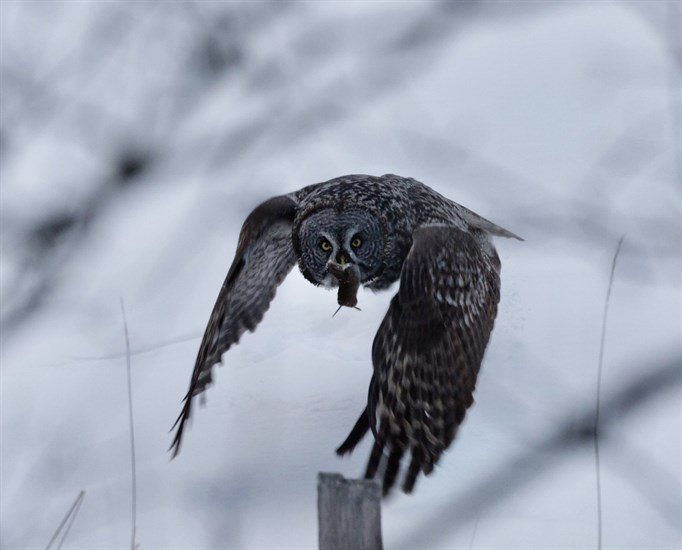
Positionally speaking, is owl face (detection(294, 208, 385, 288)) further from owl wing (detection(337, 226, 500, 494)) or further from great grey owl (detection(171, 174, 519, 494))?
owl wing (detection(337, 226, 500, 494))

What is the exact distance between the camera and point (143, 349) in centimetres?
461

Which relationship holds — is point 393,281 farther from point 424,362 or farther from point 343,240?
point 424,362

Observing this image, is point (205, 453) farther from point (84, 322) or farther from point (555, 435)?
point (555, 435)

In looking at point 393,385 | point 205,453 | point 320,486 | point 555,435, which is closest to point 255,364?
point 205,453

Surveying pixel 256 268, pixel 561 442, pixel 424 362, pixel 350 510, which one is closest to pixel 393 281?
pixel 256 268

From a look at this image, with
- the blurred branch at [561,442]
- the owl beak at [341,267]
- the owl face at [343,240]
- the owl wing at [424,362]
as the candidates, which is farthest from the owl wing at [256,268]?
the blurred branch at [561,442]

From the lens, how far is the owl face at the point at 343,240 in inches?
Result: 203

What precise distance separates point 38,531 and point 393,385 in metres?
1.65

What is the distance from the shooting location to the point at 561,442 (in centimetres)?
111

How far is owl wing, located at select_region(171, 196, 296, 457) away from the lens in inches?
200

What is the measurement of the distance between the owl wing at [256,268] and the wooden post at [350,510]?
279 centimetres

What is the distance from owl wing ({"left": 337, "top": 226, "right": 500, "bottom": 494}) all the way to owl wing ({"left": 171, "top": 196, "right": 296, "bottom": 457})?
1.09 meters

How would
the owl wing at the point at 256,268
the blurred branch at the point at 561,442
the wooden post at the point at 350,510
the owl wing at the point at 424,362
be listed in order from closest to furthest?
the blurred branch at the point at 561,442 < the wooden post at the point at 350,510 < the owl wing at the point at 424,362 < the owl wing at the point at 256,268

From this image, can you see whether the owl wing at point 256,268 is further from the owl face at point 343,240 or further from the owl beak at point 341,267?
the owl beak at point 341,267
